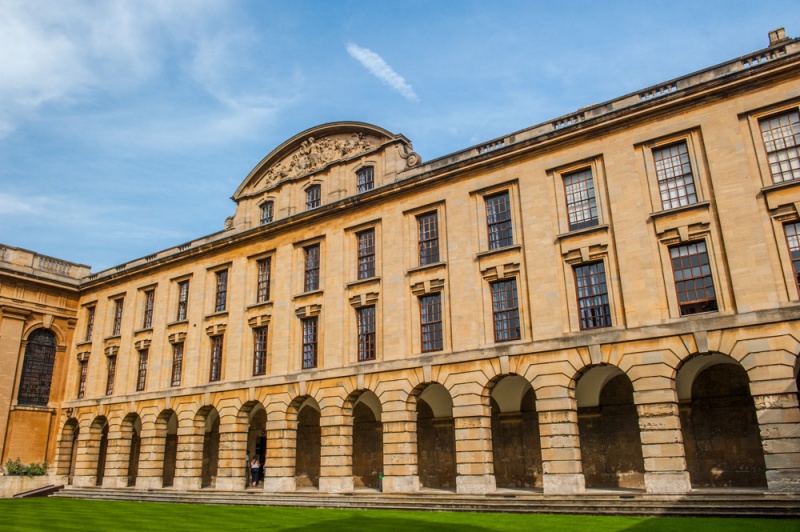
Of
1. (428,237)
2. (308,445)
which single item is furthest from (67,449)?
(428,237)

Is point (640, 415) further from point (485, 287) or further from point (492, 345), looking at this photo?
point (485, 287)

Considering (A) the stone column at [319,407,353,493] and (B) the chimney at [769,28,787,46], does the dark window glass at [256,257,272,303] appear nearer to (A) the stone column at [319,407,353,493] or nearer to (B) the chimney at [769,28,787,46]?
(A) the stone column at [319,407,353,493]

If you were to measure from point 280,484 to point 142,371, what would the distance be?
13276mm

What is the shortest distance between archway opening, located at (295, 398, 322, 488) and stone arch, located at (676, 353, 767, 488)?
53.9 ft

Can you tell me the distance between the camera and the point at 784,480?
17203 mm

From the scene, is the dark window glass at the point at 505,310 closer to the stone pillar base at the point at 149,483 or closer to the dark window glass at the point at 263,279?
the dark window glass at the point at 263,279

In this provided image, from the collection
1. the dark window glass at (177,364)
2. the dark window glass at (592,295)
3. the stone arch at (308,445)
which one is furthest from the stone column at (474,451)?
the dark window glass at (177,364)

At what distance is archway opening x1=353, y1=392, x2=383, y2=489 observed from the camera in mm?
28766

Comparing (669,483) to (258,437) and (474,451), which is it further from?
(258,437)

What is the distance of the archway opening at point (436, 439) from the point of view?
2669cm

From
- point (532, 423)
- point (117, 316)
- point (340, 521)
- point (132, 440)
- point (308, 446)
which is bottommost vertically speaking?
point (340, 521)

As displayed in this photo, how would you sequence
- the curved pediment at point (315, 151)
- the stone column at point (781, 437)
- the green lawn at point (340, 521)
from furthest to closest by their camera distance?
1. the curved pediment at point (315, 151)
2. the stone column at point (781, 437)
3. the green lawn at point (340, 521)

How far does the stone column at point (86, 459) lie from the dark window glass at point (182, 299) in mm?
9181

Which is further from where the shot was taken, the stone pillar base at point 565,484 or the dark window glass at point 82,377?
the dark window glass at point 82,377
